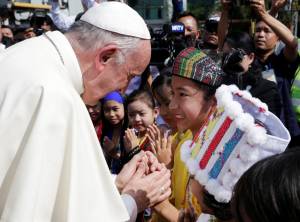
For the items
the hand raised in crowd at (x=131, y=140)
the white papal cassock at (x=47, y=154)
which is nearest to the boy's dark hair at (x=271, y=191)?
the white papal cassock at (x=47, y=154)

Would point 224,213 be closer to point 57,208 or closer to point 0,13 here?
point 57,208

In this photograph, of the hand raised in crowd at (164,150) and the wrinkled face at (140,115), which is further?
the wrinkled face at (140,115)

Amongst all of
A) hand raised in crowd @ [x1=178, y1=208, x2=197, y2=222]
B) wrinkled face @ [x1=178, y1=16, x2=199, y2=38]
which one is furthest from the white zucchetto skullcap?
wrinkled face @ [x1=178, y1=16, x2=199, y2=38]

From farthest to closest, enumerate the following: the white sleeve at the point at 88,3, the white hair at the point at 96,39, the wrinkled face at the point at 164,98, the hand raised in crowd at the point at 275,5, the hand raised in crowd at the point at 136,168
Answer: the white sleeve at the point at 88,3, the hand raised in crowd at the point at 275,5, the wrinkled face at the point at 164,98, the hand raised in crowd at the point at 136,168, the white hair at the point at 96,39

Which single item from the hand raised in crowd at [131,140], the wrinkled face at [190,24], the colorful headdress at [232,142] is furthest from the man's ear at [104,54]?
the wrinkled face at [190,24]

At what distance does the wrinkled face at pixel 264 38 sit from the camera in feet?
15.0

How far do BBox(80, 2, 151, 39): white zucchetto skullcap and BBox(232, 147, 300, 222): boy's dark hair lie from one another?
1.25 meters

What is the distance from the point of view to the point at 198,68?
8.59 ft

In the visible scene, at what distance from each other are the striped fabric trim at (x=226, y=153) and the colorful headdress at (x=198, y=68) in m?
0.87

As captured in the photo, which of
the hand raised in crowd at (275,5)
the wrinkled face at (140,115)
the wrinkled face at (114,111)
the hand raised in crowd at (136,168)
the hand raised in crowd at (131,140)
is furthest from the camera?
the hand raised in crowd at (275,5)

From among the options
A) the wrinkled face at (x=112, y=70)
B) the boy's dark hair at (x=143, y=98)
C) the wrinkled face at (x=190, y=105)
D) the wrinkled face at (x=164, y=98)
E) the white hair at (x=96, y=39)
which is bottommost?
the boy's dark hair at (x=143, y=98)

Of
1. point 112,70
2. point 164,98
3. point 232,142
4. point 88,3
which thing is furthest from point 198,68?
point 88,3

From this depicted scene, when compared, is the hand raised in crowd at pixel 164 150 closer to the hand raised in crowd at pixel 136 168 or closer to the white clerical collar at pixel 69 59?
the hand raised in crowd at pixel 136 168

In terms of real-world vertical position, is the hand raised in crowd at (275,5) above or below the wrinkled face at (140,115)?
above
